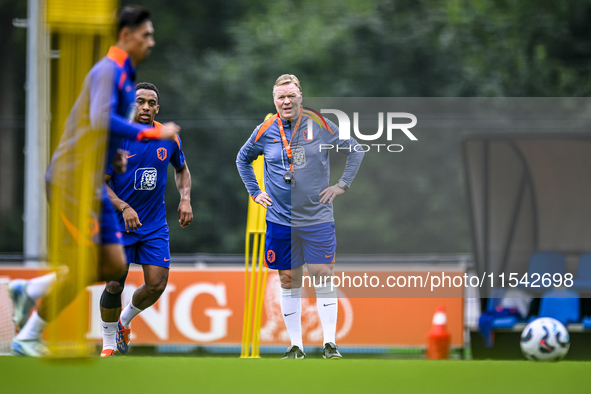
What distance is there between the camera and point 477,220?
6.10 meters

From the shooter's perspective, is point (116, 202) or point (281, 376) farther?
point (116, 202)

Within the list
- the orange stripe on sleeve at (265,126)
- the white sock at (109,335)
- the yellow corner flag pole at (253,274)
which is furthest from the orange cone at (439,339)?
the white sock at (109,335)

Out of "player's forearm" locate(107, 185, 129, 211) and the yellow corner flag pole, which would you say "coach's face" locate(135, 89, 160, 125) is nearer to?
"player's forearm" locate(107, 185, 129, 211)

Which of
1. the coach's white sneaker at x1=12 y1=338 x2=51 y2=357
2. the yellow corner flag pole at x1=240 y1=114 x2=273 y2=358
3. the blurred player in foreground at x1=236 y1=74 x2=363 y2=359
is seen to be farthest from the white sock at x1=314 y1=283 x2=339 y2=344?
the coach's white sneaker at x1=12 y1=338 x2=51 y2=357

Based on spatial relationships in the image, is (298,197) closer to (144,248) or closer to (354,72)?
(144,248)

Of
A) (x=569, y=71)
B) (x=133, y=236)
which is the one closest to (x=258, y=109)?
(x=569, y=71)

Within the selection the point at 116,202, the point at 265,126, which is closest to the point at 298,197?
the point at 265,126

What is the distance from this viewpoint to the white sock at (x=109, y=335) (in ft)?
13.4

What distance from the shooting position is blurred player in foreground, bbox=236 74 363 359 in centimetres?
430

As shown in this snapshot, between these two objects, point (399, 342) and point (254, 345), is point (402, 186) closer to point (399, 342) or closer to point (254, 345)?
point (399, 342)

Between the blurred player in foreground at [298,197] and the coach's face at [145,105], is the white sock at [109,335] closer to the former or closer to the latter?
the blurred player in foreground at [298,197]

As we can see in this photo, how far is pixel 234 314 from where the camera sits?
672 cm

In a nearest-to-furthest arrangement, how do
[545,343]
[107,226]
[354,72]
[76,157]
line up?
[76,157]
[107,226]
[545,343]
[354,72]

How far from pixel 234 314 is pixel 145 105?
307cm
